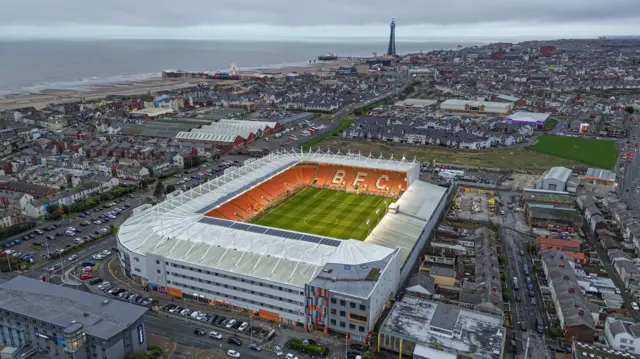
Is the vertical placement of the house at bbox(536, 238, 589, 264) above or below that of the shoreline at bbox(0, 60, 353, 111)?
below

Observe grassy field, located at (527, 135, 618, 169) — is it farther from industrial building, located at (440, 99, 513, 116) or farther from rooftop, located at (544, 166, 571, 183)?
industrial building, located at (440, 99, 513, 116)

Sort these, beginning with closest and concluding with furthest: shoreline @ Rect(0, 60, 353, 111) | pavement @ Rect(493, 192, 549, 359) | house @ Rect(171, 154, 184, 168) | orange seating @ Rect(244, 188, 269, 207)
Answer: pavement @ Rect(493, 192, 549, 359) < orange seating @ Rect(244, 188, 269, 207) < house @ Rect(171, 154, 184, 168) < shoreline @ Rect(0, 60, 353, 111)

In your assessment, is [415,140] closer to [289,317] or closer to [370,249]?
[370,249]

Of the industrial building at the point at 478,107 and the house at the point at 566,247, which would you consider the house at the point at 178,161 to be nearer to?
the house at the point at 566,247

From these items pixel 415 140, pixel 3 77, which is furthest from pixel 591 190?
pixel 3 77

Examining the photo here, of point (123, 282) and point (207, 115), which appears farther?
point (207, 115)

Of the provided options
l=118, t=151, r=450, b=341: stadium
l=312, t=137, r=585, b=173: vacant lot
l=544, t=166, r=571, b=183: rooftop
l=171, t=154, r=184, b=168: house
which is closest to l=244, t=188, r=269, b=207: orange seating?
l=118, t=151, r=450, b=341: stadium
